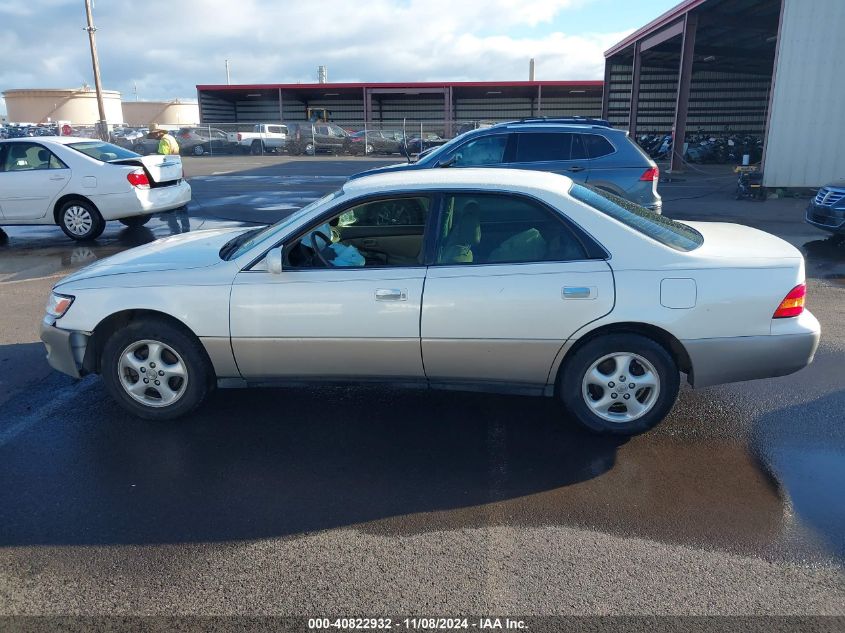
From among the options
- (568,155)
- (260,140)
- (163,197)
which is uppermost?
(260,140)

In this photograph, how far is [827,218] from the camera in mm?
9938

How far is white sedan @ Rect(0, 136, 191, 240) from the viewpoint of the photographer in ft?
33.3

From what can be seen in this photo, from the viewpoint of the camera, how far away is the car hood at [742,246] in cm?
390

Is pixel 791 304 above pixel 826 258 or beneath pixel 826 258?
above

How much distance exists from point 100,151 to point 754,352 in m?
10.2

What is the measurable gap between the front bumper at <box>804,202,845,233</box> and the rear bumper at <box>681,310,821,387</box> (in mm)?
7130

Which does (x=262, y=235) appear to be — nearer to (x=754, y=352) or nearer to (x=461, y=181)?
(x=461, y=181)

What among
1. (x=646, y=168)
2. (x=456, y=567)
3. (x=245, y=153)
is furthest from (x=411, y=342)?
(x=245, y=153)

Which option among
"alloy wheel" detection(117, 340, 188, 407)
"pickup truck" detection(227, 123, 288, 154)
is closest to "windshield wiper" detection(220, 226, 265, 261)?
"alloy wheel" detection(117, 340, 188, 407)

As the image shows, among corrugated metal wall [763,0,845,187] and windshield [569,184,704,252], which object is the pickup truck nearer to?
Answer: corrugated metal wall [763,0,845,187]

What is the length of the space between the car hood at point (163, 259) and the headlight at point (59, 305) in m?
0.12

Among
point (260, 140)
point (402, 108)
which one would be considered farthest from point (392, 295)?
point (402, 108)

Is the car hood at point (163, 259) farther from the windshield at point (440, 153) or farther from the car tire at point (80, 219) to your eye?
the car tire at point (80, 219)

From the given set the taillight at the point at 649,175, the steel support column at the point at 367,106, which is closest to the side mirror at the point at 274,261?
the taillight at the point at 649,175
